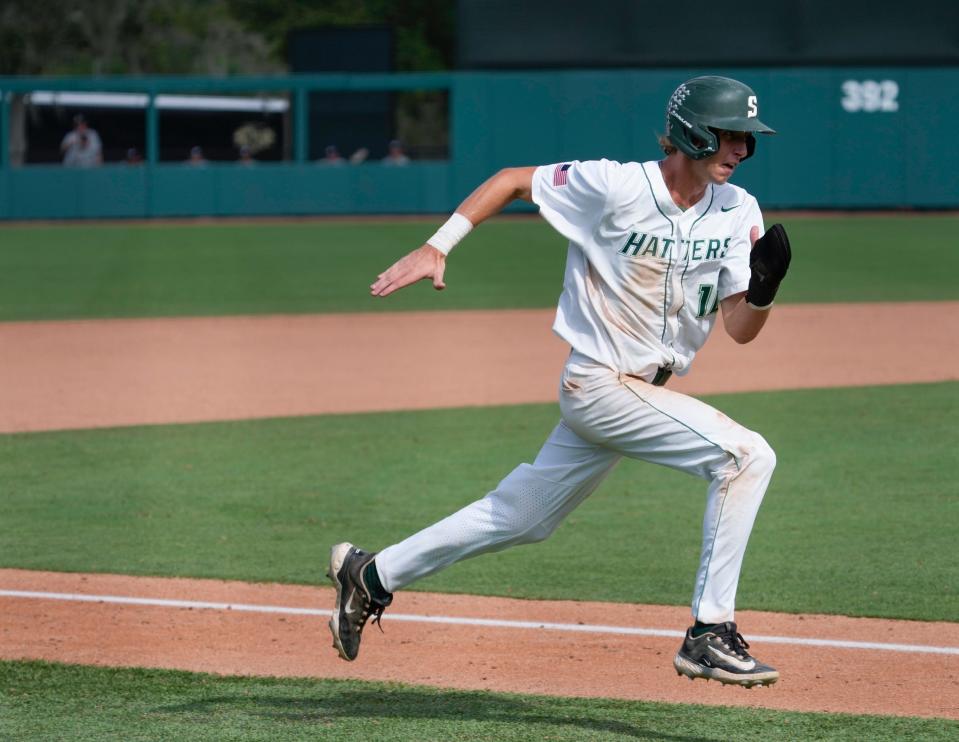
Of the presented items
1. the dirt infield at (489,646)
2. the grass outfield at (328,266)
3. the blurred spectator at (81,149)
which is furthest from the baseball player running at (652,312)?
the blurred spectator at (81,149)

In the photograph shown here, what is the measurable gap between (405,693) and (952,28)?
93.1 feet

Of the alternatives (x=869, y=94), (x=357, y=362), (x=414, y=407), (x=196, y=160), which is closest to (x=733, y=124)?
(x=414, y=407)

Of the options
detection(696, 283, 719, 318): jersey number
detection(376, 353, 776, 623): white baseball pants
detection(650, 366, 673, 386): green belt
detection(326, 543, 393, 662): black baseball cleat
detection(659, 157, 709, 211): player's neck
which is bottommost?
detection(326, 543, 393, 662): black baseball cleat

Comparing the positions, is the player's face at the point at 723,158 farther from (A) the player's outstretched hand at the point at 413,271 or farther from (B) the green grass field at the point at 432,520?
(B) the green grass field at the point at 432,520

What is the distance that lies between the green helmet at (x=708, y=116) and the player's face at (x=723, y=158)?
1.0 inches

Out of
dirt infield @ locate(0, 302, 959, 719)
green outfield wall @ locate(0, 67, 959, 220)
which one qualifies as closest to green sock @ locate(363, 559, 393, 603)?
dirt infield @ locate(0, 302, 959, 719)

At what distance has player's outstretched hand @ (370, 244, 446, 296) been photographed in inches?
185

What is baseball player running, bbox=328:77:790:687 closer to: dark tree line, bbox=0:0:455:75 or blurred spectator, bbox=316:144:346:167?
blurred spectator, bbox=316:144:346:167

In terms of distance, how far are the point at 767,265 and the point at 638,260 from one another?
1.31ft

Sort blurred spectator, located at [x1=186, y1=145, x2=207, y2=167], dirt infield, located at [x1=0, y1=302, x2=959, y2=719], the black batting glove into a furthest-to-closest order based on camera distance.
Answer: blurred spectator, located at [x1=186, y1=145, x2=207, y2=167], dirt infield, located at [x1=0, y1=302, x2=959, y2=719], the black batting glove

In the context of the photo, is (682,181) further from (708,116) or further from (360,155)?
(360,155)

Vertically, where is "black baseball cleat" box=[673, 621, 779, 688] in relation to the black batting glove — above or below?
below

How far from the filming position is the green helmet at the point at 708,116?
4.70m

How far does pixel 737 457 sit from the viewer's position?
4586 millimetres
